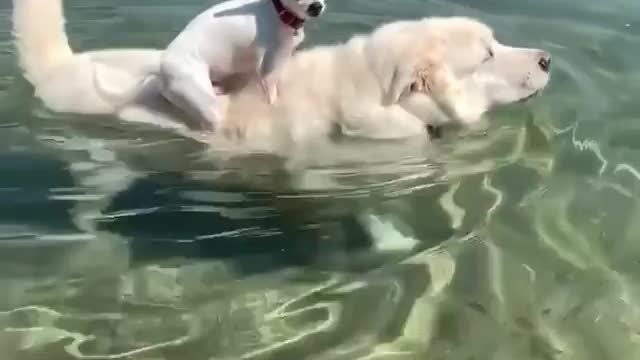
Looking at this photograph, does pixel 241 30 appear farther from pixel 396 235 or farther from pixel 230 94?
pixel 396 235

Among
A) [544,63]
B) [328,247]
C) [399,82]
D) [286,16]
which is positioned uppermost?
[286,16]

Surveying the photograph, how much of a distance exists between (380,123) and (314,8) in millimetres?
497

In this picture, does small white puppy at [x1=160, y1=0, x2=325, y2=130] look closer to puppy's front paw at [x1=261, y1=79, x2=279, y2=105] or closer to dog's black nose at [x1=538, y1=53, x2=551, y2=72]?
puppy's front paw at [x1=261, y1=79, x2=279, y2=105]

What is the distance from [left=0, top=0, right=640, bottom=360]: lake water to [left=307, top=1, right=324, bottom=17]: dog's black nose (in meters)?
0.58

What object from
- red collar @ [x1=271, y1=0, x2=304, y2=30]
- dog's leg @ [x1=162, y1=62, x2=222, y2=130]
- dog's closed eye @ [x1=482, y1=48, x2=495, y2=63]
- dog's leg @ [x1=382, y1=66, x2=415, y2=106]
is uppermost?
red collar @ [x1=271, y1=0, x2=304, y2=30]

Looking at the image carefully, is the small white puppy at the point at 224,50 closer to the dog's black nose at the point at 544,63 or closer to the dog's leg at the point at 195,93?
the dog's leg at the point at 195,93

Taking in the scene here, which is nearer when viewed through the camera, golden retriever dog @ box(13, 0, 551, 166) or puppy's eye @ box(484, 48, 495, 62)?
golden retriever dog @ box(13, 0, 551, 166)

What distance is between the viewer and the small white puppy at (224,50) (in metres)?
3.58

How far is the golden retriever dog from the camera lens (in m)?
3.67

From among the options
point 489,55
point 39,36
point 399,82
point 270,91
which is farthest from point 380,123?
point 39,36

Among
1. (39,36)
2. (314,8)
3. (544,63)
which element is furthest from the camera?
(544,63)

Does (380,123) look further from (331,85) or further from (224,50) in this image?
(224,50)

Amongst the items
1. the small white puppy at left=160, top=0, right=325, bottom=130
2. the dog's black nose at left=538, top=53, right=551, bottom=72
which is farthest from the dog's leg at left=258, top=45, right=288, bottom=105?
the dog's black nose at left=538, top=53, right=551, bottom=72

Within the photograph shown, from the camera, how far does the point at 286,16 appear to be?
11.9 feet
